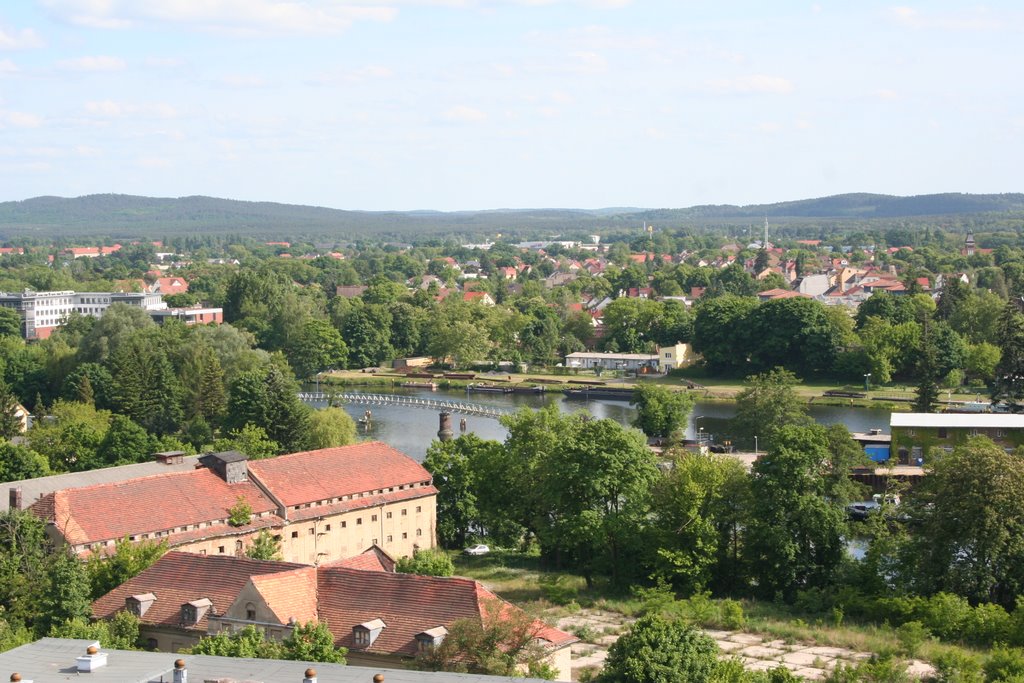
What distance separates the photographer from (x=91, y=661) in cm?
1698

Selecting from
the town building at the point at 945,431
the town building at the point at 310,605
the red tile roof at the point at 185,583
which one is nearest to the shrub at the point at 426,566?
the town building at the point at 310,605

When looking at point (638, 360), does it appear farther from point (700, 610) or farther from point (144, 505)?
point (700, 610)

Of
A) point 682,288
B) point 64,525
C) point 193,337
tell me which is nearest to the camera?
point 64,525

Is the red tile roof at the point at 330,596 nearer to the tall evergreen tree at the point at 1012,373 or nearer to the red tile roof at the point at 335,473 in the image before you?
the red tile roof at the point at 335,473

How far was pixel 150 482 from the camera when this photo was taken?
3141 centimetres

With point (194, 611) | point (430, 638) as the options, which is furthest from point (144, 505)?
point (430, 638)

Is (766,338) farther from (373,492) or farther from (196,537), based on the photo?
(196,537)

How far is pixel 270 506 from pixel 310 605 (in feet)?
30.2

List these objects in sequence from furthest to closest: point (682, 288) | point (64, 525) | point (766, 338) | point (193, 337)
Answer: point (682, 288) → point (766, 338) → point (193, 337) → point (64, 525)

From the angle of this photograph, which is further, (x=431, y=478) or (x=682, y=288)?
(x=682, y=288)

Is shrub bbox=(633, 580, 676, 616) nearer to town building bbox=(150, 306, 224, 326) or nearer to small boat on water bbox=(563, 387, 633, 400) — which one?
small boat on water bbox=(563, 387, 633, 400)

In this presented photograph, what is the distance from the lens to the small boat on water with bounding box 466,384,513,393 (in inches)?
2847

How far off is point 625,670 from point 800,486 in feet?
36.3

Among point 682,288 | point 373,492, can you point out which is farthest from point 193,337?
point 682,288
